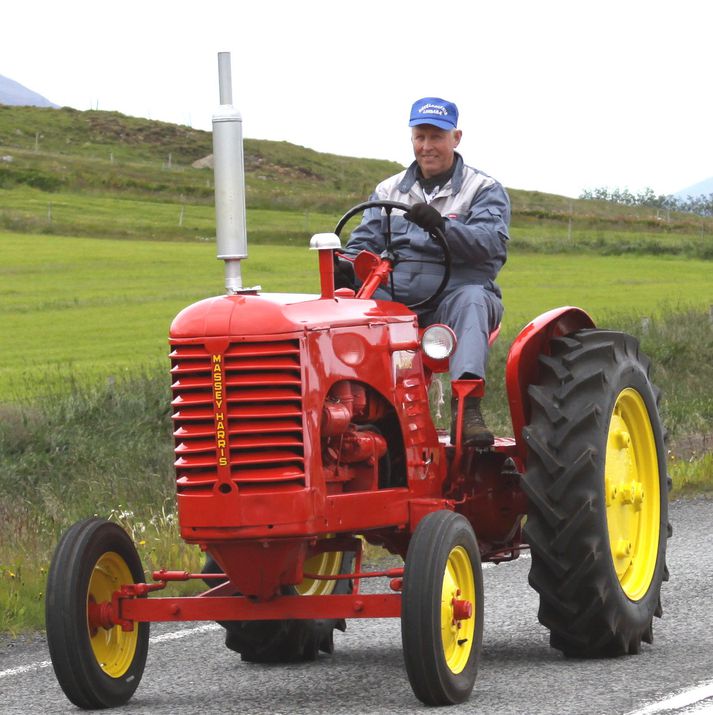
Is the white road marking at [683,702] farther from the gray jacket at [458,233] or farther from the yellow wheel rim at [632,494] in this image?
the gray jacket at [458,233]

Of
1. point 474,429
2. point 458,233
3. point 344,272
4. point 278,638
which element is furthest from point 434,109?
point 278,638

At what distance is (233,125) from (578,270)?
131 ft

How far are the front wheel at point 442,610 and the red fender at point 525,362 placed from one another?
0.91 m

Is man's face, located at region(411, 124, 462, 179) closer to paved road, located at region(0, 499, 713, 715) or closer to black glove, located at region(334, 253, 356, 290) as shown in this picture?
black glove, located at region(334, 253, 356, 290)

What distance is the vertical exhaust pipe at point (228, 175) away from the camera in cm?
1081

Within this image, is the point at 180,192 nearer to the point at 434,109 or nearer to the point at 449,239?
the point at 434,109

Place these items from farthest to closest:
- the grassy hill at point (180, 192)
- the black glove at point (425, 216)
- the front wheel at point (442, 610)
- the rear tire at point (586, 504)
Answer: the grassy hill at point (180, 192), the black glove at point (425, 216), the rear tire at point (586, 504), the front wheel at point (442, 610)

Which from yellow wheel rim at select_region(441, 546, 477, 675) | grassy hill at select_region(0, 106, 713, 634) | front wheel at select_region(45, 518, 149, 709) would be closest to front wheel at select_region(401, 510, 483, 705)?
yellow wheel rim at select_region(441, 546, 477, 675)

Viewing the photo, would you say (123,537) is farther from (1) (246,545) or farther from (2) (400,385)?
(2) (400,385)

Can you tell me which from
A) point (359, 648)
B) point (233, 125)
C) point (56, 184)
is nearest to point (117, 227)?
point (56, 184)

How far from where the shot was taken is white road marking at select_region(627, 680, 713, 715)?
4.98 meters

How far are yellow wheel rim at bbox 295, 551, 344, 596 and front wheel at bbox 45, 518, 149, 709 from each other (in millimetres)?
1139

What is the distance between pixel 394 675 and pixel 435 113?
2.45 metres

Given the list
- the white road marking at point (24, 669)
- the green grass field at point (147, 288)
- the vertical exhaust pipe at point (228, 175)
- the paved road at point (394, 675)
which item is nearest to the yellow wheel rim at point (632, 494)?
the paved road at point (394, 675)
